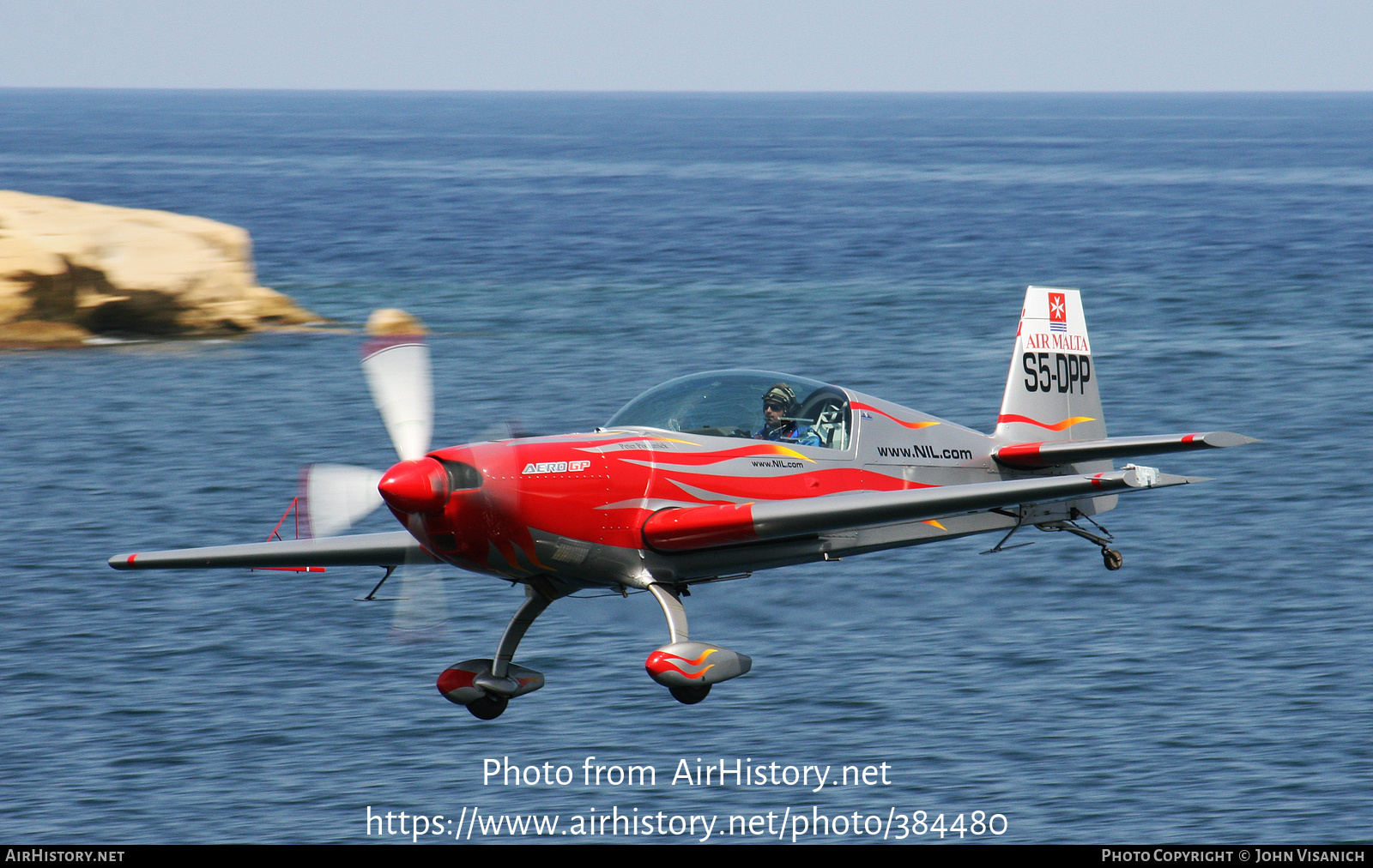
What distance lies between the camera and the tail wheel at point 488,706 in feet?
60.3

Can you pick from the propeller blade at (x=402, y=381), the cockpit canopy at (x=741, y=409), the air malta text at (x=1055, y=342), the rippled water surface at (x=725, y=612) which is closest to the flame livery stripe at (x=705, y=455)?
the cockpit canopy at (x=741, y=409)

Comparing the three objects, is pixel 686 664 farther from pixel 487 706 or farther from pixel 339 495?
pixel 339 495

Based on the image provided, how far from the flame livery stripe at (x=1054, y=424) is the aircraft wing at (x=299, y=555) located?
8721 millimetres

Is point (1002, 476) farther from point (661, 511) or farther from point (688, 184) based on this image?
point (688, 184)

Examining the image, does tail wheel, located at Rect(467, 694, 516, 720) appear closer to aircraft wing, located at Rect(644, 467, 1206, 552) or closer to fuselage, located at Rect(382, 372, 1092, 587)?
fuselage, located at Rect(382, 372, 1092, 587)

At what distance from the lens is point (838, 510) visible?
55.0 ft

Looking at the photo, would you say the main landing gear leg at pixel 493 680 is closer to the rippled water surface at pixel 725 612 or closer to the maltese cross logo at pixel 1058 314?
the rippled water surface at pixel 725 612

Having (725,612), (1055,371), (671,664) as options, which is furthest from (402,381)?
(725,612)

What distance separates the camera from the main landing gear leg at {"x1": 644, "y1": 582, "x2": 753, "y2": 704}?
636 inches

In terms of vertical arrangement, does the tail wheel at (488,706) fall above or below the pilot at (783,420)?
below

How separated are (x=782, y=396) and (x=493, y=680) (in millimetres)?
4845

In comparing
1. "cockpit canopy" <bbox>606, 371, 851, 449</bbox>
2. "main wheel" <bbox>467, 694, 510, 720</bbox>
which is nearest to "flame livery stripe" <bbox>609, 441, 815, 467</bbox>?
"cockpit canopy" <bbox>606, 371, 851, 449</bbox>

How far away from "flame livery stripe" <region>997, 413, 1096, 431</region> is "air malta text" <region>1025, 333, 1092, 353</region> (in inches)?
39.3
